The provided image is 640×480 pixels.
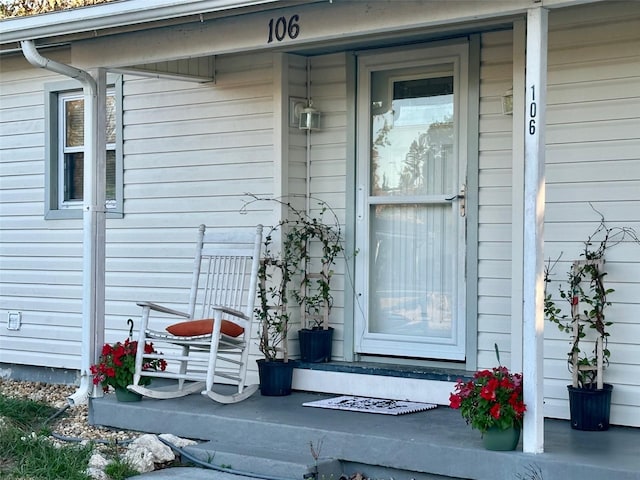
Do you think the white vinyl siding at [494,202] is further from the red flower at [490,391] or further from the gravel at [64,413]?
the gravel at [64,413]

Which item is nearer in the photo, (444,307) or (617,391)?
(617,391)

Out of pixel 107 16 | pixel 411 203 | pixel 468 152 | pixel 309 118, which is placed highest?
pixel 107 16

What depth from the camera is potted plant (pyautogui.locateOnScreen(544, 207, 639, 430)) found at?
496 cm

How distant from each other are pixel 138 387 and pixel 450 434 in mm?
2014

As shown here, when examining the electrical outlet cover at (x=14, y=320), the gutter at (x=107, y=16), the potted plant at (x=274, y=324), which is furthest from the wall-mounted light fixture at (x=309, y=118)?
the electrical outlet cover at (x=14, y=320)

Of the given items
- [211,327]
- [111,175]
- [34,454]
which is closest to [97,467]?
[34,454]

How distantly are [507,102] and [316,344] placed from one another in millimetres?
1966

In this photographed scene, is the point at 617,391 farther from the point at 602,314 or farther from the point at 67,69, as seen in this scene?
the point at 67,69

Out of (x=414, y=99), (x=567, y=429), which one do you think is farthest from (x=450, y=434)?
(x=414, y=99)

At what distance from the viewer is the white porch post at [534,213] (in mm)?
4340

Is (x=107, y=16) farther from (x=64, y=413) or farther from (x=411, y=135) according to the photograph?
(x=64, y=413)

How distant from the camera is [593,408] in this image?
4.95 metres

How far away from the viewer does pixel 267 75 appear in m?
6.52

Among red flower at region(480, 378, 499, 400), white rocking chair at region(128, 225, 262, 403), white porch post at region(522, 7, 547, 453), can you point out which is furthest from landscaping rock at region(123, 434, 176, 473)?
white porch post at region(522, 7, 547, 453)
